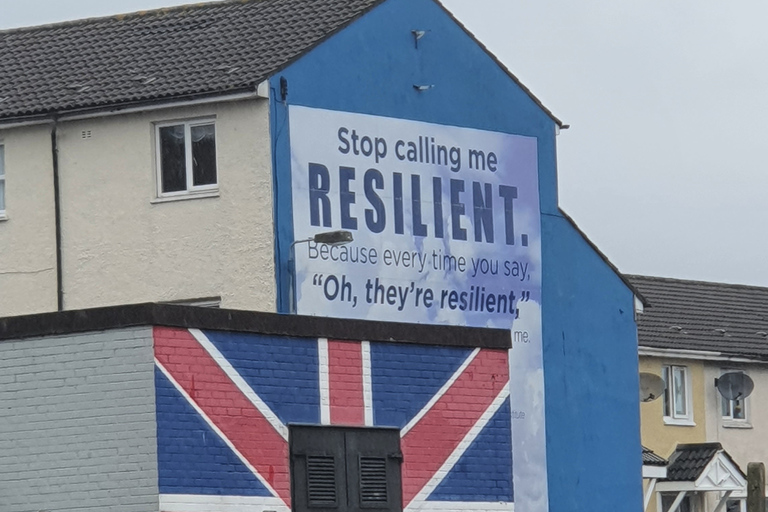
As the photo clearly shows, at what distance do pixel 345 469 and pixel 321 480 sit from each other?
2.20 ft

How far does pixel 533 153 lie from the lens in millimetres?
39094

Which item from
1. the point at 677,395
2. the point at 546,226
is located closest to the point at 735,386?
the point at 677,395

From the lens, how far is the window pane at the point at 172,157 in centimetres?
3512

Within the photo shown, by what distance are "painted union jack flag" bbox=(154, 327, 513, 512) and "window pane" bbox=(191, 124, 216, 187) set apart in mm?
7845

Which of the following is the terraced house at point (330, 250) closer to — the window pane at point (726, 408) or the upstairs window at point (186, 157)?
the upstairs window at point (186, 157)

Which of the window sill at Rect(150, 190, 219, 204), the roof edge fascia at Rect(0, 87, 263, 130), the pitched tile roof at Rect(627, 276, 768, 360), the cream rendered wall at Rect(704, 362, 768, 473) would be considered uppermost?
the roof edge fascia at Rect(0, 87, 263, 130)

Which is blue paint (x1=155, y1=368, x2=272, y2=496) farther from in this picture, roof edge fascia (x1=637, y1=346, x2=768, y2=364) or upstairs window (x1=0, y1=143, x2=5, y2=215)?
roof edge fascia (x1=637, y1=346, x2=768, y2=364)

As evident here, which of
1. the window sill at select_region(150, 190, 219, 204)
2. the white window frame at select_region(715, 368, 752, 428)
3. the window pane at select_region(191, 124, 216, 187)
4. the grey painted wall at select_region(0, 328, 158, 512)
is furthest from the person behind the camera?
the white window frame at select_region(715, 368, 752, 428)

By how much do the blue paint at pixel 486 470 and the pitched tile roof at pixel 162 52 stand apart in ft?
26.3

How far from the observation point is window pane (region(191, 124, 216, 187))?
34.9 m

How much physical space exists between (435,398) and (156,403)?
15.8 feet

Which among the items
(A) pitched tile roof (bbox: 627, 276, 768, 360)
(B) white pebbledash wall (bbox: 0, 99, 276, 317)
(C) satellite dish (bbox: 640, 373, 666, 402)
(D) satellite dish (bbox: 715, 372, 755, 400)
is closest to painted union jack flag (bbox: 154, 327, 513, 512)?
(B) white pebbledash wall (bbox: 0, 99, 276, 317)

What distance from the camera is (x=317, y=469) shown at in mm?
26188

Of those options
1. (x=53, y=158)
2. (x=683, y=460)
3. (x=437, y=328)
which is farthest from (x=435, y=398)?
(x=683, y=460)
